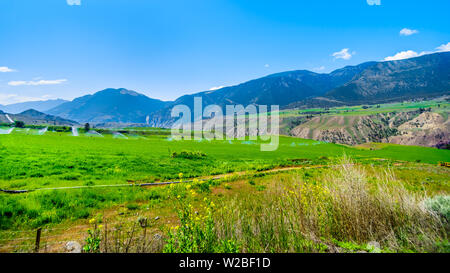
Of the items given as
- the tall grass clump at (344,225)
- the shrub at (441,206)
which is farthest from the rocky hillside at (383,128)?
the tall grass clump at (344,225)

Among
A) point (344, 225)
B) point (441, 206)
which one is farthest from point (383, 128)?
point (344, 225)

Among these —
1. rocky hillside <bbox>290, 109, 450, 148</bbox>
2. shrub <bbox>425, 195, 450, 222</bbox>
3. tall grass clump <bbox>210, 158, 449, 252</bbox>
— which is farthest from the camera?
rocky hillside <bbox>290, 109, 450, 148</bbox>

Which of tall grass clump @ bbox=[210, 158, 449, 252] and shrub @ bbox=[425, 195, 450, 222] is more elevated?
shrub @ bbox=[425, 195, 450, 222]

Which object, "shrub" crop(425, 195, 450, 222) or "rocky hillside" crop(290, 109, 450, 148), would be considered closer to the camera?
"shrub" crop(425, 195, 450, 222)

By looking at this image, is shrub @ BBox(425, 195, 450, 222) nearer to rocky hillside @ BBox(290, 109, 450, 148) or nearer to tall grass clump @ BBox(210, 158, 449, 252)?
tall grass clump @ BBox(210, 158, 449, 252)

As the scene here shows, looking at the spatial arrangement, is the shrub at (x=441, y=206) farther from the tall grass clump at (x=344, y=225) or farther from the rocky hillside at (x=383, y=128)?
the rocky hillside at (x=383, y=128)

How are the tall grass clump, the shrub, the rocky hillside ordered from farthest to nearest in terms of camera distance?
the rocky hillside, the shrub, the tall grass clump

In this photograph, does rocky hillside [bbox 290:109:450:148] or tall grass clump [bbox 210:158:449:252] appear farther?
rocky hillside [bbox 290:109:450:148]

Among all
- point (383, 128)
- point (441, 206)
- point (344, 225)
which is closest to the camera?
point (441, 206)

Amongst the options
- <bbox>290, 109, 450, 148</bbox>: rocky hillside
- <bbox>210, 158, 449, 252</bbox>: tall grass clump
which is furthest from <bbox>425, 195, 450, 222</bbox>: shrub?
<bbox>290, 109, 450, 148</bbox>: rocky hillside

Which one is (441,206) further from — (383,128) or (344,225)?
(383,128)

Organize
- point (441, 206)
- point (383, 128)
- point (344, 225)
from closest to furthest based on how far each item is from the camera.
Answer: point (441, 206) < point (344, 225) < point (383, 128)
